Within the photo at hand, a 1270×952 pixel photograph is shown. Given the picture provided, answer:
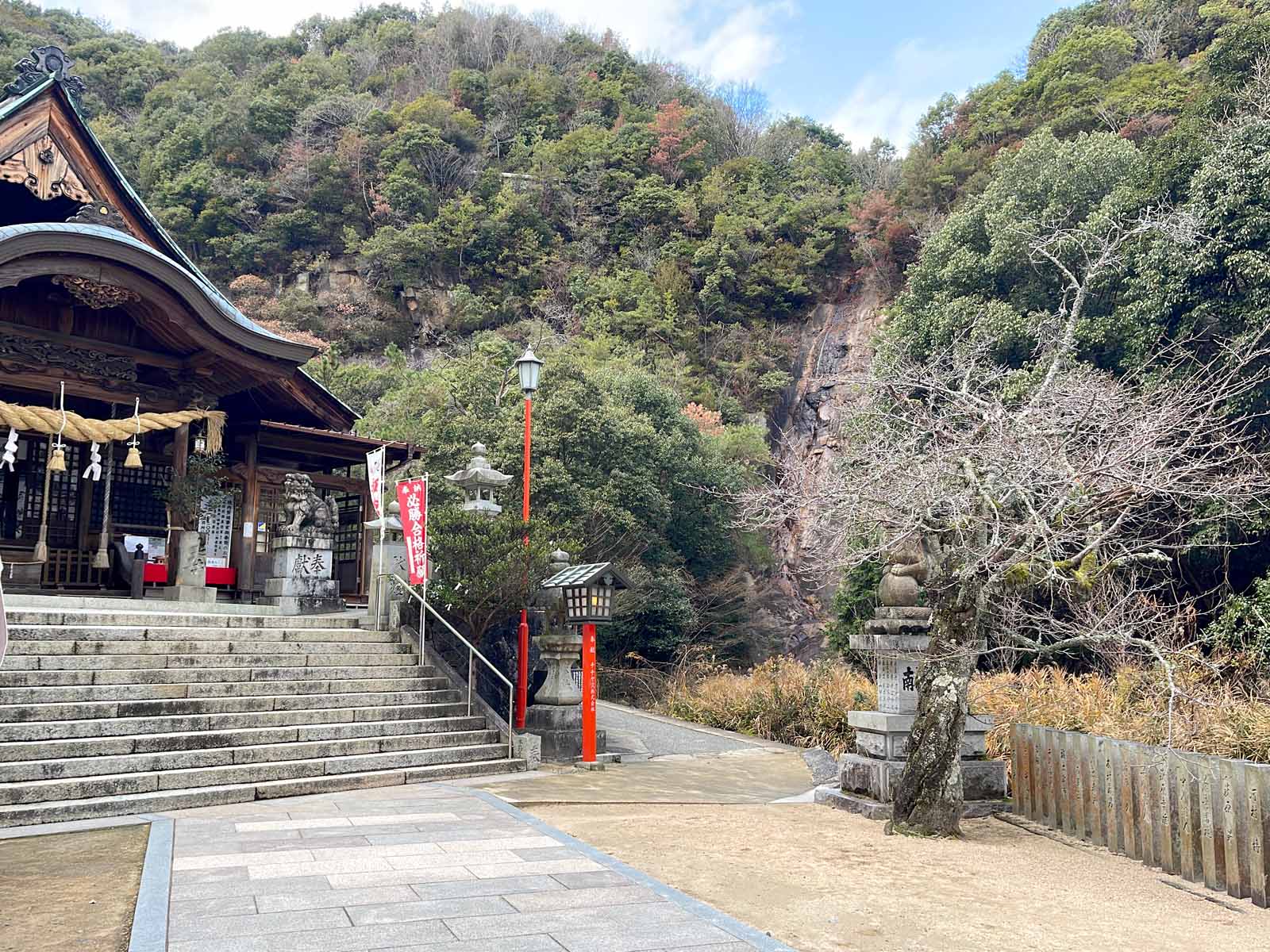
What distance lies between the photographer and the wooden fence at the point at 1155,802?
612 centimetres

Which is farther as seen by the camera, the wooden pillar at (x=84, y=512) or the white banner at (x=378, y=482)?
the wooden pillar at (x=84, y=512)

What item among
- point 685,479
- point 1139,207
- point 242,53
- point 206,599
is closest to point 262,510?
point 206,599

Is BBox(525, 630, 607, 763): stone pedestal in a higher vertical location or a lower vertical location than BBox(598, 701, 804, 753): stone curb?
higher

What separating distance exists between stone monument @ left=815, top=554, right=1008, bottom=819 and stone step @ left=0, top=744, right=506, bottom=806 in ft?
14.8

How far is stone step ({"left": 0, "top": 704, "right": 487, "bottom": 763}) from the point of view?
8.72 m

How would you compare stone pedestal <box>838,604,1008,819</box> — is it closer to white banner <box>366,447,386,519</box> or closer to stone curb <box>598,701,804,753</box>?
stone curb <box>598,701,804,753</box>

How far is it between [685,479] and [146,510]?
14721 mm

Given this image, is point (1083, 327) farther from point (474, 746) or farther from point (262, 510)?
point (262, 510)

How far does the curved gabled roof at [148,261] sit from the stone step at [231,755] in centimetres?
815

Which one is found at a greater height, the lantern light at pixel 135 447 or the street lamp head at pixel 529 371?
the street lamp head at pixel 529 371

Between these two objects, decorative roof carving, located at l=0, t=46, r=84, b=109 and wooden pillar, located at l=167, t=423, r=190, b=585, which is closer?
wooden pillar, located at l=167, t=423, r=190, b=585

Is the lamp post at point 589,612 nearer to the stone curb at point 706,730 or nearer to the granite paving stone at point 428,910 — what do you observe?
the stone curb at point 706,730

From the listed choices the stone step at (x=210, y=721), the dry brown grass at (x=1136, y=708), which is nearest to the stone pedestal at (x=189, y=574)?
the stone step at (x=210, y=721)

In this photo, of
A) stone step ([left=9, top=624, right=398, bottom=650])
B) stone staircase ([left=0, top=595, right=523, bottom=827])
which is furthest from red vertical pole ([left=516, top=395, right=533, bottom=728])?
stone step ([left=9, top=624, right=398, bottom=650])
